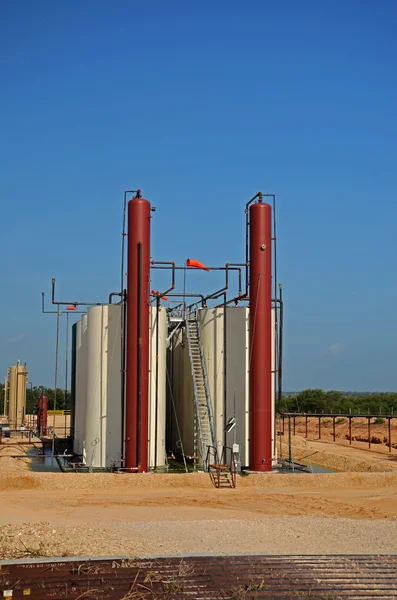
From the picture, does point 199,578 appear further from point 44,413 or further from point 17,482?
point 44,413

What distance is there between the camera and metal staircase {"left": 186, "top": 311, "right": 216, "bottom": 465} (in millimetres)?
28609

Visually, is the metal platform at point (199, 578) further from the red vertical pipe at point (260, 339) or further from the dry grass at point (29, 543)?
the red vertical pipe at point (260, 339)

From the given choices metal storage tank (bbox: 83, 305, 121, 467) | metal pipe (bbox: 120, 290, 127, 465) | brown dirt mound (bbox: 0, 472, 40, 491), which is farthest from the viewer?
metal storage tank (bbox: 83, 305, 121, 467)

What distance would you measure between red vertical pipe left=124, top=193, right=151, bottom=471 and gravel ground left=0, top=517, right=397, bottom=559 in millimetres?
10577

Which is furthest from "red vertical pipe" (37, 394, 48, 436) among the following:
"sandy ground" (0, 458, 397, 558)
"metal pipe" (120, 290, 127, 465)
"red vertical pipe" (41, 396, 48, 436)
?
"sandy ground" (0, 458, 397, 558)

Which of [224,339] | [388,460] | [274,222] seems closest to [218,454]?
[224,339]

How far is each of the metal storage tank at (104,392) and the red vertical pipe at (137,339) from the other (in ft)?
4.39

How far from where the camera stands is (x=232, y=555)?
11883mm

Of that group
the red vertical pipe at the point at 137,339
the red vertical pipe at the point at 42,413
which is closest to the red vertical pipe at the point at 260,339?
the red vertical pipe at the point at 137,339

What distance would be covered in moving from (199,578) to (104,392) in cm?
1805

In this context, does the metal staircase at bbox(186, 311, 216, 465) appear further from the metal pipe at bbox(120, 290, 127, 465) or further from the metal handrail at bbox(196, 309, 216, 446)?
the metal pipe at bbox(120, 290, 127, 465)

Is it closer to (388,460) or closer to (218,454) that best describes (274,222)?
(218,454)

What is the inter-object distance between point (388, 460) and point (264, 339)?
12.5 meters

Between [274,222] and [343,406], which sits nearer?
[274,222]
